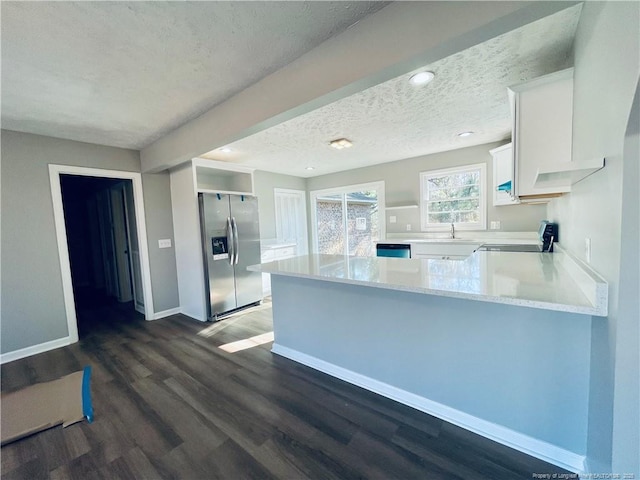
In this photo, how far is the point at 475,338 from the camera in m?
1.58

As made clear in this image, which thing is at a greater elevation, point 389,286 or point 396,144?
point 396,144

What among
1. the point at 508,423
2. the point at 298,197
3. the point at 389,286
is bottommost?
the point at 508,423

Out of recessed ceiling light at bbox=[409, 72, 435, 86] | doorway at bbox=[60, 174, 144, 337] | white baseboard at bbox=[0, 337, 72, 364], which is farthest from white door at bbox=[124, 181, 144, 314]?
recessed ceiling light at bbox=[409, 72, 435, 86]

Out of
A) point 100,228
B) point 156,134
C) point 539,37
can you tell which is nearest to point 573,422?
point 539,37

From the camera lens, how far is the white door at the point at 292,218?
5.60m

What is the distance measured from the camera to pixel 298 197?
602 cm

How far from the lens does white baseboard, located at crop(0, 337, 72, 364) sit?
2709mm

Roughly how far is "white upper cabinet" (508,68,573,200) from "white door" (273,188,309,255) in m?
4.35

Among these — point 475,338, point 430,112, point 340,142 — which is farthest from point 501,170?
point 475,338

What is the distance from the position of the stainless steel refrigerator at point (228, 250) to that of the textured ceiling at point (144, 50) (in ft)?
4.79

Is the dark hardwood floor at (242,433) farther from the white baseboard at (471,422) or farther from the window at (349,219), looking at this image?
the window at (349,219)

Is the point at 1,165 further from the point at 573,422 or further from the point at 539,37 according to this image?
the point at 573,422

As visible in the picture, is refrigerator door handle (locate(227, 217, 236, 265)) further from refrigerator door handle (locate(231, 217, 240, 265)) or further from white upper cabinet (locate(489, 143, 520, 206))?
white upper cabinet (locate(489, 143, 520, 206))

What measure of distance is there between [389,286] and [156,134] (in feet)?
10.6
